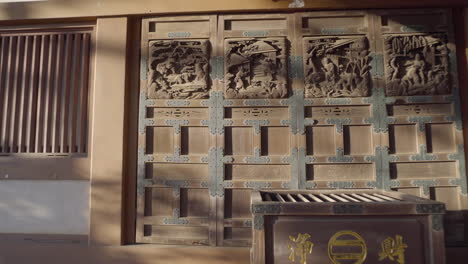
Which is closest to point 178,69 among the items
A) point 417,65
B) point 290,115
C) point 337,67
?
point 290,115

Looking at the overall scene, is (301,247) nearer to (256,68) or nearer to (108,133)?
(256,68)

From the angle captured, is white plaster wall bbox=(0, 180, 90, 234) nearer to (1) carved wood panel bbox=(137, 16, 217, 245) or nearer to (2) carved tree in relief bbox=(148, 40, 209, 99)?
(1) carved wood panel bbox=(137, 16, 217, 245)

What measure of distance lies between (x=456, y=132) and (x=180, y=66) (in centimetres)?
329

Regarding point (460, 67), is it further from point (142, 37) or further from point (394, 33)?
point (142, 37)

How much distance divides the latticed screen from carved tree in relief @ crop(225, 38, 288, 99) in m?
1.84

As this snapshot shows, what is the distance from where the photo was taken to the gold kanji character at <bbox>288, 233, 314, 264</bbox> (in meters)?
2.29

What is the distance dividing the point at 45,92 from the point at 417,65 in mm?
4548

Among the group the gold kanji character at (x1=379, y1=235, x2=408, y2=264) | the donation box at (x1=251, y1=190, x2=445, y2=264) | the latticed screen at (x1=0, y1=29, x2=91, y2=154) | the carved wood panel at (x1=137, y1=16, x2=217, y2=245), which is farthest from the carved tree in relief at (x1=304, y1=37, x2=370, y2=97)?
the latticed screen at (x1=0, y1=29, x2=91, y2=154)

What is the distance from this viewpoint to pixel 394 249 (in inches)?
88.7

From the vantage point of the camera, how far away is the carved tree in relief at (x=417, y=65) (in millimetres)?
3516

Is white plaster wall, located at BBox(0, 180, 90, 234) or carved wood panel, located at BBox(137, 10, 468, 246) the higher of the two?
carved wood panel, located at BBox(137, 10, 468, 246)

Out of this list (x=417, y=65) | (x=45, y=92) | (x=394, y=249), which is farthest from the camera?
(x=45, y=92)

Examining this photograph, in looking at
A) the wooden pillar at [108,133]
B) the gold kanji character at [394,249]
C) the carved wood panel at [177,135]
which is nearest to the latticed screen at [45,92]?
the wooden pillar at [108,133]

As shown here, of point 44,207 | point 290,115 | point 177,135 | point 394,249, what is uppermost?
point 290,115
